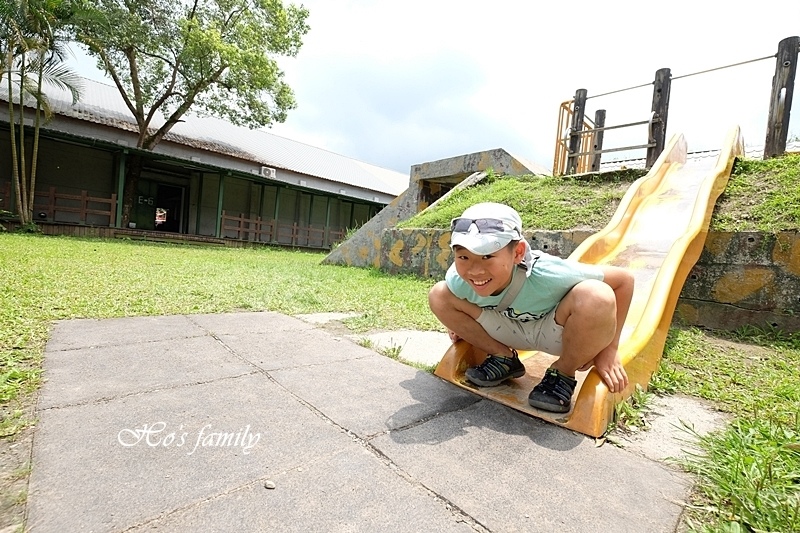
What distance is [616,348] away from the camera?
1.68 metres

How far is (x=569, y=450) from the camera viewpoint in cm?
141

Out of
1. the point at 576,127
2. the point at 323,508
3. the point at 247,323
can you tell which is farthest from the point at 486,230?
the point at 576,127

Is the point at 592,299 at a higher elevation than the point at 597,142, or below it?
below

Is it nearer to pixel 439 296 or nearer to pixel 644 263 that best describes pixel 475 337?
pixel 439 296

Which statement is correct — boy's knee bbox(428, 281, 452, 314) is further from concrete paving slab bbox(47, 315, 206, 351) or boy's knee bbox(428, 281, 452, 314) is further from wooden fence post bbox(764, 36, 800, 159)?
wooden fence post bbox(764, 36, 800, 159)

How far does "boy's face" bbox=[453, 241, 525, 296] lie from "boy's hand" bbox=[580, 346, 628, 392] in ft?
1.77

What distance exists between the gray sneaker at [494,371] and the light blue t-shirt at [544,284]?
1.08ft

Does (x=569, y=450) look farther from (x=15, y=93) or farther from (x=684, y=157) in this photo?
(x=15, y=93)

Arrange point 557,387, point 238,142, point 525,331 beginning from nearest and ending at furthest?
1. point 557,387
2. point 525,331
3. point 238,142

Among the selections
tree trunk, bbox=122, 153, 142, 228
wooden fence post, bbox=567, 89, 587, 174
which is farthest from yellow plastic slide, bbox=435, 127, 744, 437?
tree trunk, bbox=122, 153, 142, 228

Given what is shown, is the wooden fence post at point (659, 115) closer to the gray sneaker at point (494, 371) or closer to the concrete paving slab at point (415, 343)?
the concrete paving slab at point (415, 343)

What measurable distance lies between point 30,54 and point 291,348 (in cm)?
1301

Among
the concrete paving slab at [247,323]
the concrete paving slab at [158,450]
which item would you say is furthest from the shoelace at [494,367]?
the concrete paving slab at [247,323]

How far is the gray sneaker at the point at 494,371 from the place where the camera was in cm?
192
